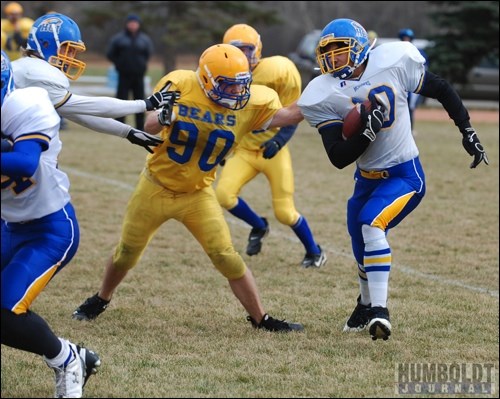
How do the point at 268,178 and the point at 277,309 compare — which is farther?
the point at 268,178

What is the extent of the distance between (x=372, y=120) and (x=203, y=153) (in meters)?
0.97

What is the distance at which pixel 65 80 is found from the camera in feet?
14.8

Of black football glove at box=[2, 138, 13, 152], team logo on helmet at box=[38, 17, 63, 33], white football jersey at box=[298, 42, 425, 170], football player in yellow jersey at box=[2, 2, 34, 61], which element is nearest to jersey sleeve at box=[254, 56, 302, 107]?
white football jersey at box=[298, 42, 425, 170]

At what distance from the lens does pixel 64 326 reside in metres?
5.23

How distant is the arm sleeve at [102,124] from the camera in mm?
4633

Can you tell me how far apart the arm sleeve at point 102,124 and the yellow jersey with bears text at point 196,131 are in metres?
0.30

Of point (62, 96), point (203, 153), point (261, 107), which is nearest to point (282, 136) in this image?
point (261, 107)

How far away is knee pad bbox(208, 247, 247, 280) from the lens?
197 inches

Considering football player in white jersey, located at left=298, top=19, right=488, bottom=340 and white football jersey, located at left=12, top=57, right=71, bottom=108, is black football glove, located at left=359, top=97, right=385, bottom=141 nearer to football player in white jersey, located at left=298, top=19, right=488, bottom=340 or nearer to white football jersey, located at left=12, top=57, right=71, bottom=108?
football player in white jersey, located at left=298, top=19, right=488, bottom=340

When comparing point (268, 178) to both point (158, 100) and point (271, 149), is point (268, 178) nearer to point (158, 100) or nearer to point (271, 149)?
point (271, 149)

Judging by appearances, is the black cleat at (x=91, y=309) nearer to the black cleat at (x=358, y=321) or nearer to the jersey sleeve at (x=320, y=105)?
the black cleat at (x=358, y=321)

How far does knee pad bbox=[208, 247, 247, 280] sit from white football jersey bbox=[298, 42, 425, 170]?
0.85 metres

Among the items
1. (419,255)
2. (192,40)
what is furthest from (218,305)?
(192,40)

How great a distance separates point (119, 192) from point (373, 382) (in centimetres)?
610
